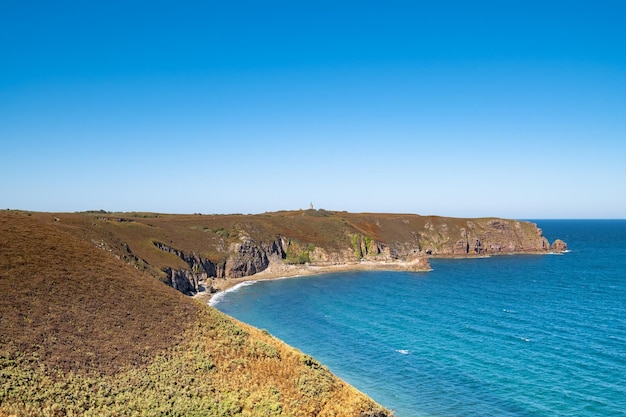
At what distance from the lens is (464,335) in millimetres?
63812

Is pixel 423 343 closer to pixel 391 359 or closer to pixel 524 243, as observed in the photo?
pixel 391 359

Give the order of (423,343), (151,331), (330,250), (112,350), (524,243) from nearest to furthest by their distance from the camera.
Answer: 1. (112,350)
2. (151,331)
3. (423,343)
4. (330,250)
5. (524,243)

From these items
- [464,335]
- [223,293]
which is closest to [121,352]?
[464,335]

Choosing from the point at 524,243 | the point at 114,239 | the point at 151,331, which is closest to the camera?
the point at 151,331

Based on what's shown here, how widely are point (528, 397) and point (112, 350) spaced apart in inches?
1583

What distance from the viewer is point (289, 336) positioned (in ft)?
212

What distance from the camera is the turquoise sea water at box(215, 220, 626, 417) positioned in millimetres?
42969

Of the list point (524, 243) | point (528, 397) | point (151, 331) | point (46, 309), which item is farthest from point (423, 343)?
point (524, 243)

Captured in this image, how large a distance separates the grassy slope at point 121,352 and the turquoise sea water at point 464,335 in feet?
55.6

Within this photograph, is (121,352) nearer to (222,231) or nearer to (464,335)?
(464,335)

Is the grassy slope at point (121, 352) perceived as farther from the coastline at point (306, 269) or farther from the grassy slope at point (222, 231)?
the coastline at point (306, 269)

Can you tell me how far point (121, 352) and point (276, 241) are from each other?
4516 inches

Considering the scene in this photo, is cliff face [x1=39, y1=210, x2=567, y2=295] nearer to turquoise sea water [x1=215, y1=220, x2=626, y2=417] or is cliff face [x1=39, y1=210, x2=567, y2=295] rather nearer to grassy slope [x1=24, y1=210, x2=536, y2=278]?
grassy slope [x1=24, y1=210, x2=536, y2=278]

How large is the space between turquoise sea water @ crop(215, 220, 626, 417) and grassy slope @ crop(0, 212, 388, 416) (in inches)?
668
